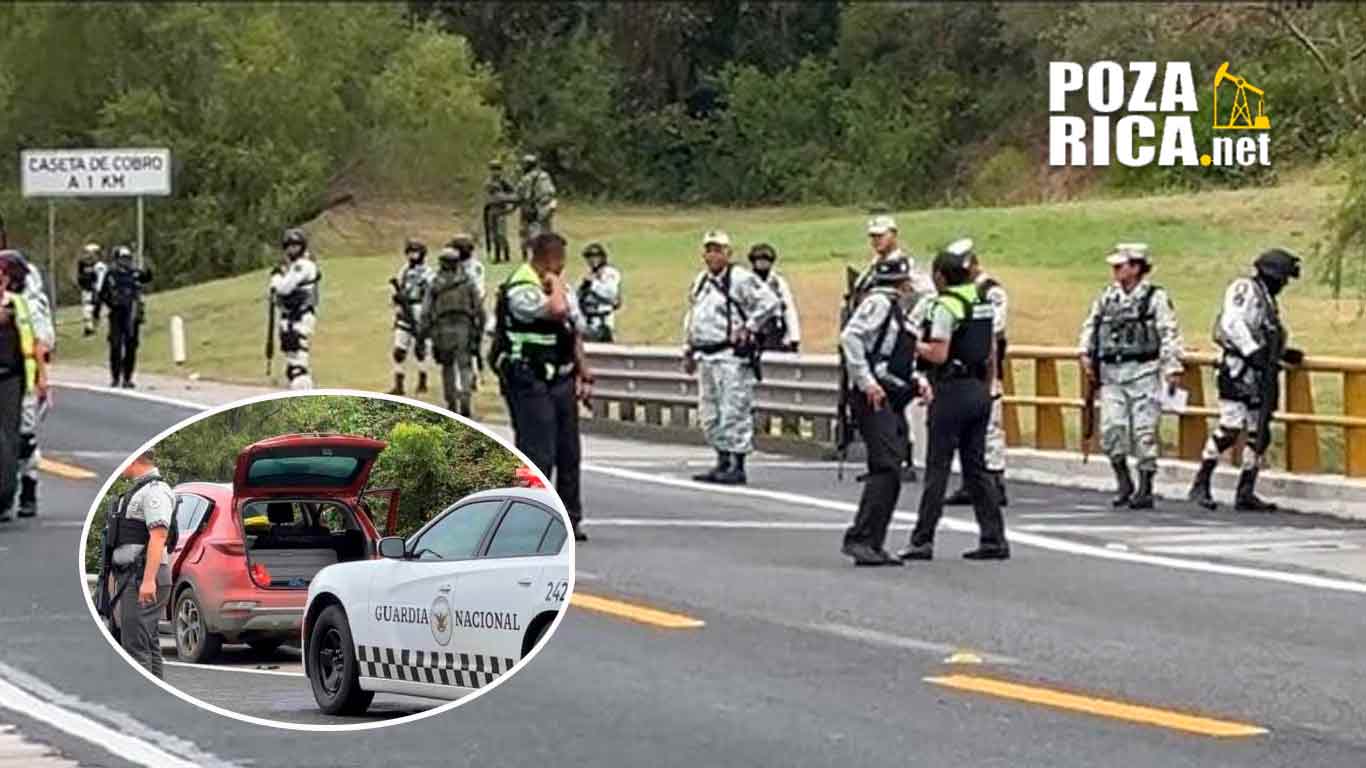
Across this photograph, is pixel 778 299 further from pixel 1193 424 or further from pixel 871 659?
A: pixel 871 659

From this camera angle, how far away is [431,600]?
364cm

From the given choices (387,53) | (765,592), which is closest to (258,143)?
(387,53)

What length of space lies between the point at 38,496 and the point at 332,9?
41.9 m

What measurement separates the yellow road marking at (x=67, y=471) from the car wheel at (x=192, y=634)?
31.7ft

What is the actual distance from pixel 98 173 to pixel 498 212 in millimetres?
7969

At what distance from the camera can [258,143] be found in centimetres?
5547

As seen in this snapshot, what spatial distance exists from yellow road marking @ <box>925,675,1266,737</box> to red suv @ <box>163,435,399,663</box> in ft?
19.7

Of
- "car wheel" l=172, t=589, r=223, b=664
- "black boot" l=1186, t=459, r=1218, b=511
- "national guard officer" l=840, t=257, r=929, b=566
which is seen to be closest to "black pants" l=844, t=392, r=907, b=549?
"national guard officer" l=840, t=257, r=929, b=566

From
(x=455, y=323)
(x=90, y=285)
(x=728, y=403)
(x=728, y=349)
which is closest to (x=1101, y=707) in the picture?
(x=728, y=403)

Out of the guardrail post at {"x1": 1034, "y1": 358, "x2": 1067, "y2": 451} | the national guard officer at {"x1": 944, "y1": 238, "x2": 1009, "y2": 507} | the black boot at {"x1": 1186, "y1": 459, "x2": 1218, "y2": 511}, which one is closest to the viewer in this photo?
the national guard officer at {"x1": 944, "y1": 238, "x2": 1009, "y2": 507}

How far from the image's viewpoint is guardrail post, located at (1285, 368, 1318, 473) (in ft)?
60.6

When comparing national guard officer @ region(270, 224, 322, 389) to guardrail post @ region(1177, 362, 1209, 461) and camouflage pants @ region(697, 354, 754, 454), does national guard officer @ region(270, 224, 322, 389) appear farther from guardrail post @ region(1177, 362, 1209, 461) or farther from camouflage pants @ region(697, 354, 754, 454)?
guardrail post @ region(1177, 362, 1209, 461)

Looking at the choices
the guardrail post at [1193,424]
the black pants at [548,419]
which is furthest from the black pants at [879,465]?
the guardrail post at [1193,424]

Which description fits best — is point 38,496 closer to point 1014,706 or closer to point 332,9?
point 1014,706
